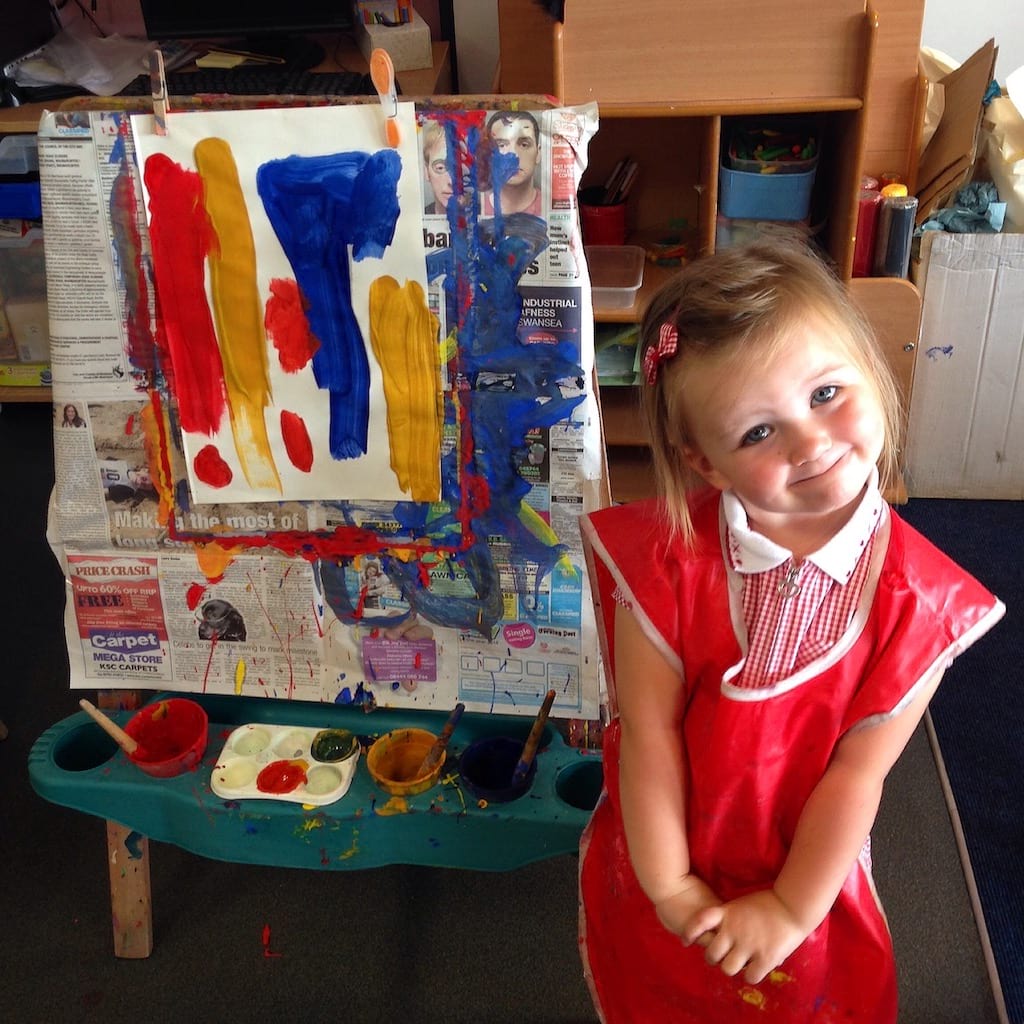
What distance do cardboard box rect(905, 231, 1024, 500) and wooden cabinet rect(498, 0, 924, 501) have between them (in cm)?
10

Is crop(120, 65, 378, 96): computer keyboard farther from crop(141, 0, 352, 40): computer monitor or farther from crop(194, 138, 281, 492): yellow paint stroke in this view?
crop(194, 138, 281, 492): yellow paint stroke

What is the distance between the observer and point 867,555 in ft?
2.91

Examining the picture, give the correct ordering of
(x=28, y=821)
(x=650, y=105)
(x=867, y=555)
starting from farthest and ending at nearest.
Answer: (x=650, y=105), (x=28, y=821), (x=867, y=555)

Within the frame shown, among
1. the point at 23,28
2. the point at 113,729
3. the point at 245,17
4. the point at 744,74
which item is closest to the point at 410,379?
the point at 113,729

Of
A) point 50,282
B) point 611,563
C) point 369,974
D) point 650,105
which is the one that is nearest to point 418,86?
point 650,105

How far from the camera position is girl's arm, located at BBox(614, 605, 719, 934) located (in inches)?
36.8

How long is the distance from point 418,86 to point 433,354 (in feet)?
4.06

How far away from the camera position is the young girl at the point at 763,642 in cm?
84

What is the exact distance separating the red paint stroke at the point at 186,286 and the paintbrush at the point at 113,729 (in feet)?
1.14

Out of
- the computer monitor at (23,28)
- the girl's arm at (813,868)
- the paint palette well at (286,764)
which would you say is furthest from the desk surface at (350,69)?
the girl's arm at (813,868)

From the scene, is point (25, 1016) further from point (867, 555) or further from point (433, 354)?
point (867, 555)

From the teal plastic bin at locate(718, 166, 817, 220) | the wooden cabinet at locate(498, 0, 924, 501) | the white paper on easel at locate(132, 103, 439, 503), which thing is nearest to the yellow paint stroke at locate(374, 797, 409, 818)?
the white paper on easel at locate(132, 103, 439, 503)

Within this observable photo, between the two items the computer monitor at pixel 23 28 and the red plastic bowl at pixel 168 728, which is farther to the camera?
the computer monitor at pixel 23 28

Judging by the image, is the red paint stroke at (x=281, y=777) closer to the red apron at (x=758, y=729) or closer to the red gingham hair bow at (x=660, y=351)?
the red apron at (x=758, y=729)
